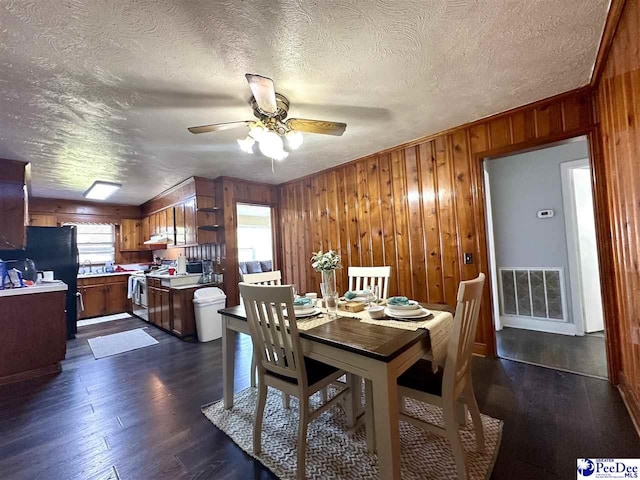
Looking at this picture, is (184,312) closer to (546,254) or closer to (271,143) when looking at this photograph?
(271,143)

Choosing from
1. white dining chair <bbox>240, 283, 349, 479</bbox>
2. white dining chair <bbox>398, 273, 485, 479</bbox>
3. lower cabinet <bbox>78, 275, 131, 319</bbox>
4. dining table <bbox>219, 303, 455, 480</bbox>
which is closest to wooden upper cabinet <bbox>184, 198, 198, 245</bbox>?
lower cabinet <bbox>78, 275, 131, 319</bbox>

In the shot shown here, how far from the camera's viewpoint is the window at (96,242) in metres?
5.94

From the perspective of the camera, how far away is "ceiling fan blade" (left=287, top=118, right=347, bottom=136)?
203 centimetres

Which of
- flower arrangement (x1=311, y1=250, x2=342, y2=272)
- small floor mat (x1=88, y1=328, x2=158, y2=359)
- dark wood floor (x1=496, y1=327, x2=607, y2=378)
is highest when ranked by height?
flower arrangement (x1=311, y1=250, x2=342, y2=272)

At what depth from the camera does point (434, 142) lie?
3.11 meters

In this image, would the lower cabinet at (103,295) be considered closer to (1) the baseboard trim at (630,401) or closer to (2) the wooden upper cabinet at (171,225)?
(2) the wooden upper cabinet at (171,225)

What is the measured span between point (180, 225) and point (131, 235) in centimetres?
258

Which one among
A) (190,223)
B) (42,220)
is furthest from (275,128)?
(42,220)

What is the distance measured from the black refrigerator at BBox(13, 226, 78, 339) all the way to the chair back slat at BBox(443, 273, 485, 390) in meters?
5.32

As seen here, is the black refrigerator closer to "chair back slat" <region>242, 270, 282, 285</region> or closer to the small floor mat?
the small floor mat

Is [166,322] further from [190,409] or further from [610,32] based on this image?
[610,32]

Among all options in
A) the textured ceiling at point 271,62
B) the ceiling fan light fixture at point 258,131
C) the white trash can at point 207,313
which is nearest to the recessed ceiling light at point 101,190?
the textured ceiling at point 271,62

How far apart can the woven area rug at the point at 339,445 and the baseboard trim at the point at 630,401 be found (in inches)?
31.4

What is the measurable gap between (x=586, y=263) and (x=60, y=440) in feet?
17.9
